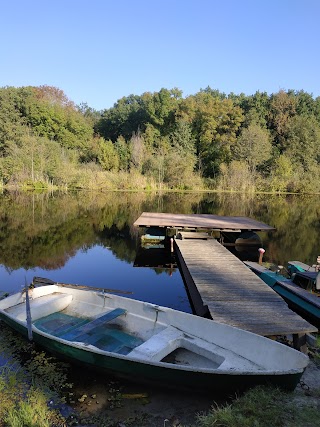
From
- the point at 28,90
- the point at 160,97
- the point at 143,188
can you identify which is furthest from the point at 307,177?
the point at 28,90

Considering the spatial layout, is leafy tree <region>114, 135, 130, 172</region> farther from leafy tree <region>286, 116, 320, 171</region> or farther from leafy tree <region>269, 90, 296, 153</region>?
leafy tree <region>269, 90, 296, 153</region>

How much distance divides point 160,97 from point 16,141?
21910 mm

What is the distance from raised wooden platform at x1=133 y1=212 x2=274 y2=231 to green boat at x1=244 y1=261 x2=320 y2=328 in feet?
16.4

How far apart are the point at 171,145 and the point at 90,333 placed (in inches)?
1664

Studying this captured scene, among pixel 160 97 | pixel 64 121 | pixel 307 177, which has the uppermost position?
pixel 160 97

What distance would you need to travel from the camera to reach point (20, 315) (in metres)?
5.83

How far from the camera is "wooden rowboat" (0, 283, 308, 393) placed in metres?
3.90

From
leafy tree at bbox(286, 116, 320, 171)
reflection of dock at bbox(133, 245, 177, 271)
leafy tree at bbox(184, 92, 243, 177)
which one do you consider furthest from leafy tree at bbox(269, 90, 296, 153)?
reflection of dock at bbox(133, 245, 177, 271)

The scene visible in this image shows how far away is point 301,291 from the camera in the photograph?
7.20 m

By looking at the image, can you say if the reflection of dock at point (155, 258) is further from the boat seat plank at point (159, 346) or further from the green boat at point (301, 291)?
the boat seat plank at point (159, 346)

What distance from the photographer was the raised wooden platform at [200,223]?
1377 cm

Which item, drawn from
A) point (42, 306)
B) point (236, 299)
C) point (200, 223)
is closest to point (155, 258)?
point (200, 223)

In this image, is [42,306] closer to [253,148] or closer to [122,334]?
[122,334]

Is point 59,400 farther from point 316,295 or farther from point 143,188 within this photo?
point 143,188
